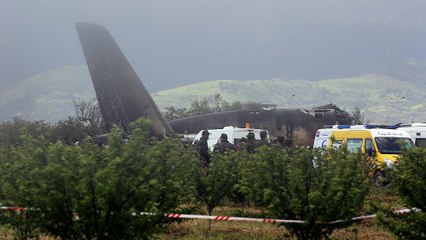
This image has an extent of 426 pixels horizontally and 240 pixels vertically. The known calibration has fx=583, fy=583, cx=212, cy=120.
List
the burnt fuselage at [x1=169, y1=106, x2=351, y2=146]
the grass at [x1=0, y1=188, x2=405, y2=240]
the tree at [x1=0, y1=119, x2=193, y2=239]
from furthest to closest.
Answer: the burnt fuselage at [x1=169, y1=106, x2=351, y2=146] < the grass at [x1=0, y1=188, x2=405, y2=240] < the tree at [x1=0, y1=119, x2=193, y2=239]

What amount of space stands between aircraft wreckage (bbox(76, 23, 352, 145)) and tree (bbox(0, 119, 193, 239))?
74.2ft

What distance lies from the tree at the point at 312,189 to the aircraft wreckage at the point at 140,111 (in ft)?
68.1

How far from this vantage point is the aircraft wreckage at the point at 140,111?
2959cm

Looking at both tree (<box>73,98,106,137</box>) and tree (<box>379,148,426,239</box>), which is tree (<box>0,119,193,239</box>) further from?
tree (<box>73,98,106,137</box>)

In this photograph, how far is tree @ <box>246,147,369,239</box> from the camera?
798 centimetres

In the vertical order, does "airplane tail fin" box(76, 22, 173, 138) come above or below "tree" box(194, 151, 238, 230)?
above

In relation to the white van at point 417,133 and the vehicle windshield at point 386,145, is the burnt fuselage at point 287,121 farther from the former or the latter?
the vehicle windshield at point 386,145

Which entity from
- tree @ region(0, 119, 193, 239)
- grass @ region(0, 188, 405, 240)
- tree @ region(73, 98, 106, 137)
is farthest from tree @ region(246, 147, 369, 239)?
tree @ region(73, 98, 106, 137)

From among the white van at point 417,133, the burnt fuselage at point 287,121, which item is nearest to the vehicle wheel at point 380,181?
the white van at point 417,133

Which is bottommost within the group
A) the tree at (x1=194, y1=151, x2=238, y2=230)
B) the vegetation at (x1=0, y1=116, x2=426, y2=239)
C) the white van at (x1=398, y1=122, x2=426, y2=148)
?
the white van at (x1=398, y1=122, x2=426, y2=148)

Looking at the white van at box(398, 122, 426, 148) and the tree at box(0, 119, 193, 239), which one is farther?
the white van at box(398, 122, 426, 148)

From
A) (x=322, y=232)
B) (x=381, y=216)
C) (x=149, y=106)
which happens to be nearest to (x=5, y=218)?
(x=322, y=232)

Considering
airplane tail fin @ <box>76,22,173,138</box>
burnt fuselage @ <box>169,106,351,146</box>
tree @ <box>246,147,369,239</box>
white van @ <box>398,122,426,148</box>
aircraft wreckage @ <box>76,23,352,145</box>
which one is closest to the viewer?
tree @ <box>246,147,369,239</box>

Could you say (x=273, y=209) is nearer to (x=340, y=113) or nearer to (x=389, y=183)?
(x=389, y=183)
